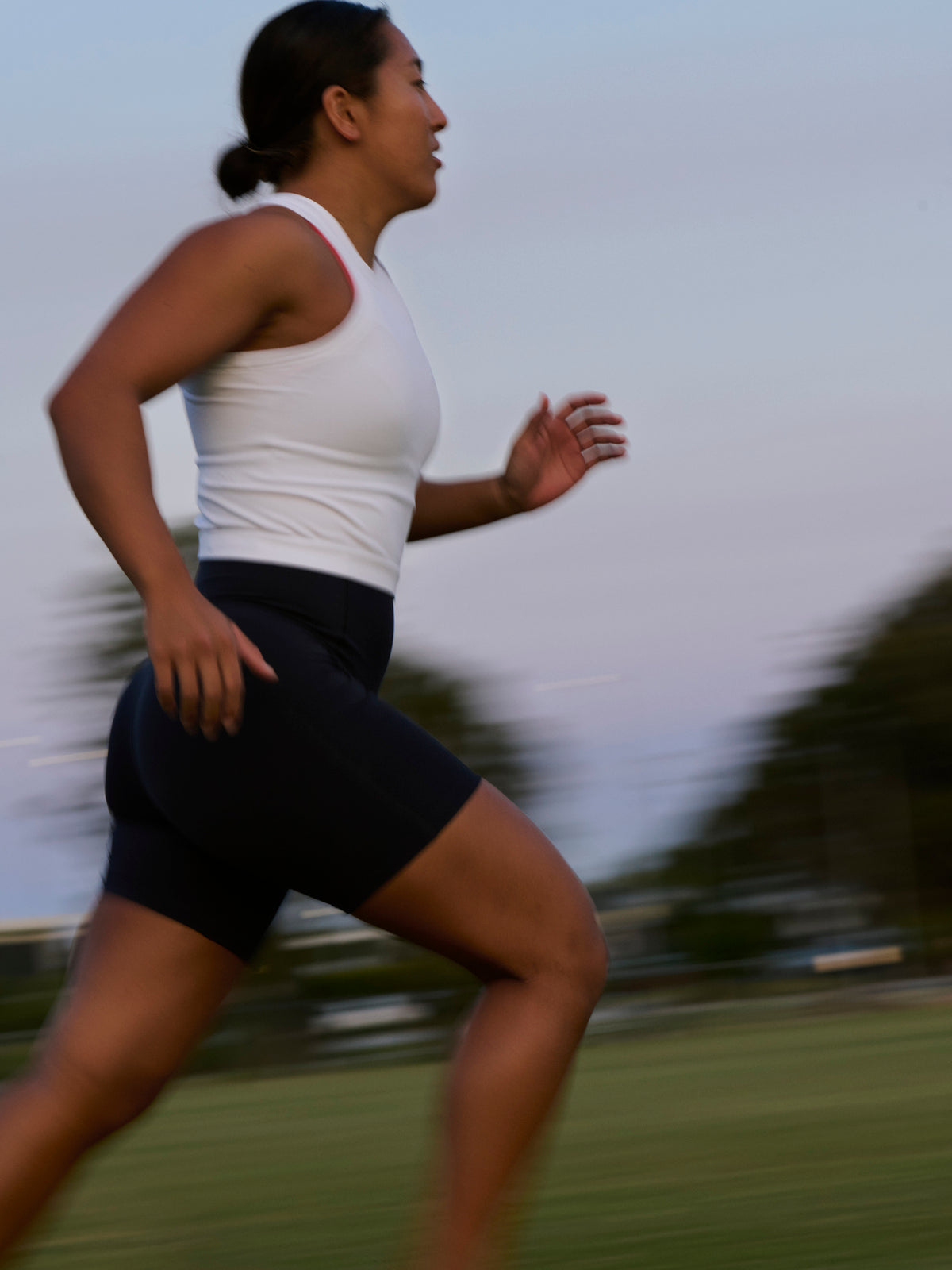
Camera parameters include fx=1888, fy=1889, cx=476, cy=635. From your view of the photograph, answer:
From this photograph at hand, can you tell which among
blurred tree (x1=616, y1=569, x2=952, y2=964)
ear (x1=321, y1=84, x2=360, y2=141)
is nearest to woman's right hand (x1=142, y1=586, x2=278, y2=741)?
ear (x1=321, y1=84, x2=360, y2=141)

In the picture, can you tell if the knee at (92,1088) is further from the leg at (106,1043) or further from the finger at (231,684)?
the finger at (231,684)

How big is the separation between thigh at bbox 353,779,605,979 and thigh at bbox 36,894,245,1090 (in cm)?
25

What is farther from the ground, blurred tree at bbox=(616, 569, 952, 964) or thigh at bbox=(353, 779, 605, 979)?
thigh at bbox=(353, 779, 605, 979)

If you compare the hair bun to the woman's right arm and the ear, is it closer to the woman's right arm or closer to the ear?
the ear

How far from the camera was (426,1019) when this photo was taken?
69.3ft

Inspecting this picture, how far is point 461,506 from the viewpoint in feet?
10.1

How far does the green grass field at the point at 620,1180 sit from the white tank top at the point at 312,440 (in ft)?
4.43

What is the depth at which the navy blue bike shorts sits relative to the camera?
7.46 feet

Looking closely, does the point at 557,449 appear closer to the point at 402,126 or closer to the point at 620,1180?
the point at 402,126

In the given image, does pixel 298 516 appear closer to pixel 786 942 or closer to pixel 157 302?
pixel 157 302

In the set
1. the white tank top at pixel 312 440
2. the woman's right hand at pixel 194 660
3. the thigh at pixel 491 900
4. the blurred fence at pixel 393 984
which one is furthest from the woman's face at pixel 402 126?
the blurred fence at pixel 393 984

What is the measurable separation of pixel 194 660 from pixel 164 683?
45 millimetres

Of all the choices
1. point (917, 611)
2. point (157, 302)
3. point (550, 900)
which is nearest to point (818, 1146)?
point (550, 900)

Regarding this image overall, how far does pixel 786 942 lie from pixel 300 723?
20159mm
